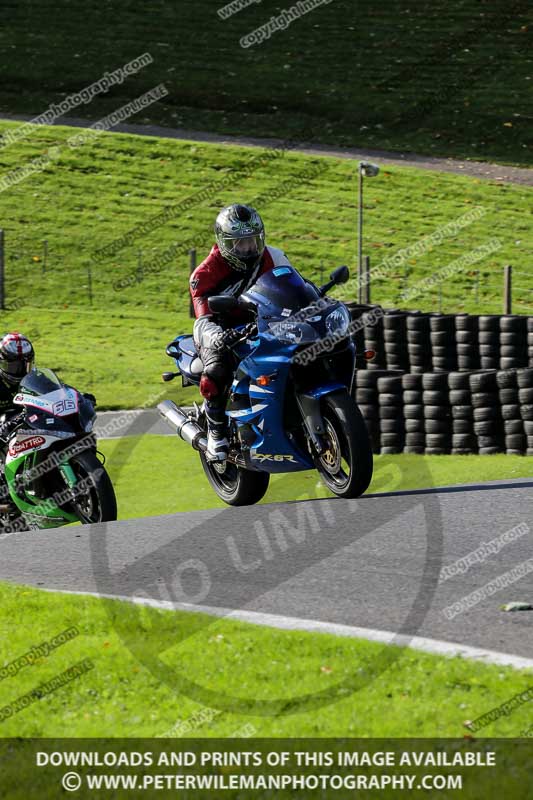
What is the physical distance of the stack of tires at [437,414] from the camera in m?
15.7

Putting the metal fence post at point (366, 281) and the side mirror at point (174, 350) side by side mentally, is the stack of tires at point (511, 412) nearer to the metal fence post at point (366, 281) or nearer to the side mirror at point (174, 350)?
the side mirror at point (174, 350)

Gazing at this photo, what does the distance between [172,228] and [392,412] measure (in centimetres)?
1916

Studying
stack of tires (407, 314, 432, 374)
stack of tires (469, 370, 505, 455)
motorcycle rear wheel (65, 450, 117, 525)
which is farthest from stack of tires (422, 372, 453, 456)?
motorcycle rear wheel (65, 450, 117, 525)

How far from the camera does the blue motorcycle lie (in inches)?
398

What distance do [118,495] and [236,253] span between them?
4850mm

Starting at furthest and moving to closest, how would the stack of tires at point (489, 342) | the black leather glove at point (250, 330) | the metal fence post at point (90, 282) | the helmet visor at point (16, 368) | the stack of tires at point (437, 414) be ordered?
1. the metal fence post at point (90, 282)
2. the stack of tires at point (489, 342)
3. the stack of tires at point (437, 414)
4. the helmet visor at point (16, 368)
5. the black leather glove at point (250, 330)

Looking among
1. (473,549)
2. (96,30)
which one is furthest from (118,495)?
(96,30)

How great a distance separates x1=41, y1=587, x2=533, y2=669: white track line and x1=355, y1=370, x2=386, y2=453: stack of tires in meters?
8.46

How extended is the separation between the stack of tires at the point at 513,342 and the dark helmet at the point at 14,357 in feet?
29.6

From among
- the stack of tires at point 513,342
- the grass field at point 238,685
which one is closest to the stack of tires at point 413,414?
the stack of tires at point 513,342

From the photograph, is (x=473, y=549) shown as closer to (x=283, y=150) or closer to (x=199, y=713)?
(x=199, y=713)

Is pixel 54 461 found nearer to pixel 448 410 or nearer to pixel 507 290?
pixel 448 410

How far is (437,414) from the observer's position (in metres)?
15.8

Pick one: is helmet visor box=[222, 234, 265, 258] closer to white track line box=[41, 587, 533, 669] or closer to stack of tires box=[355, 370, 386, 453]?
white track line box=[41, 587, 533, 669]
